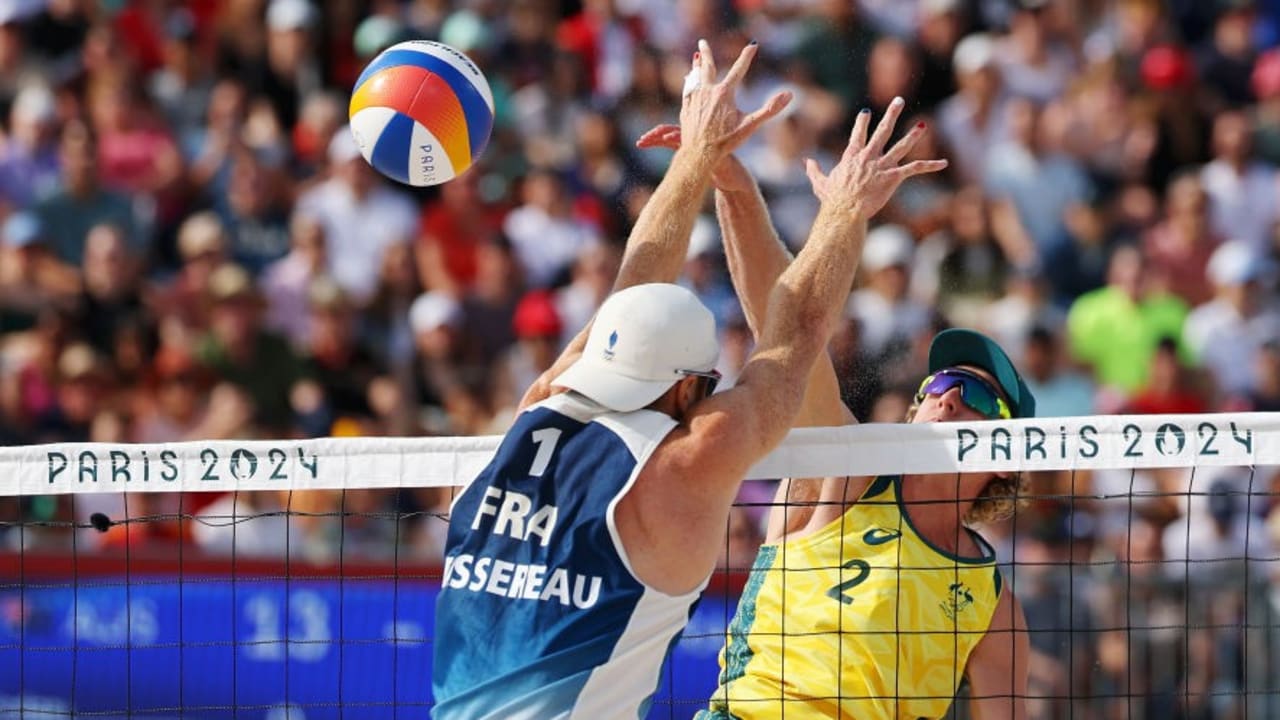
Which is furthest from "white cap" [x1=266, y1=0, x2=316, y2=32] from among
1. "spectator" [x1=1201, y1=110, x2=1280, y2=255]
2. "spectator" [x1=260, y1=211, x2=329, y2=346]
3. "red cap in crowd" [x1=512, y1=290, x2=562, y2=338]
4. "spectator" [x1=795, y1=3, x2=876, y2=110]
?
"spectator" [x1=1201, y1=110, x2=1280, y2=255]

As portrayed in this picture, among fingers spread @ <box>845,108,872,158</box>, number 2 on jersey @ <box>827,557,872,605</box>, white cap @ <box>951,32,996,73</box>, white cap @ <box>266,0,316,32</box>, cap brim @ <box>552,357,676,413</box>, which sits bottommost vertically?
number 2 on jersey @ <box>827,557,872,605</box>

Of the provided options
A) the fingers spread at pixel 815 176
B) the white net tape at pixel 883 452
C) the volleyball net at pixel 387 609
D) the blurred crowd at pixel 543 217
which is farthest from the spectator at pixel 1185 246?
the fingers spread at pixel 815 176

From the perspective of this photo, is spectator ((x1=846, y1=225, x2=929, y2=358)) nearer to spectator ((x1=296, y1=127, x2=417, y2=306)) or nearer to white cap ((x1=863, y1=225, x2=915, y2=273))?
white cap ((x1=863, y1=225, x2=915, y2=273))

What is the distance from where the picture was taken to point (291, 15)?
1189 cm

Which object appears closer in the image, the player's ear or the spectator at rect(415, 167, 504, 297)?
the player's ear

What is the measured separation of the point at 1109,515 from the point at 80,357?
5.25 m

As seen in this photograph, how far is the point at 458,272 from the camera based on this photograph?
10797 mm

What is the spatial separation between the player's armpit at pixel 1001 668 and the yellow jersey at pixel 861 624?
0.04 m

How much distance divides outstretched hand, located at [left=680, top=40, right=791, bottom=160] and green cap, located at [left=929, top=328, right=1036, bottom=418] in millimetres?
806

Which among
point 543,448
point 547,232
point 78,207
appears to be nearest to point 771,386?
point 543,448

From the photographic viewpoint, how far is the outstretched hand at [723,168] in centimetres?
534

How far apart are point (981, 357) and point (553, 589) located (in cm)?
171

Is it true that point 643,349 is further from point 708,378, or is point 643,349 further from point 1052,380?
point 1052,380

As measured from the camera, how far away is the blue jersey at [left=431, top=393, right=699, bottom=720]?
13.7 feet
